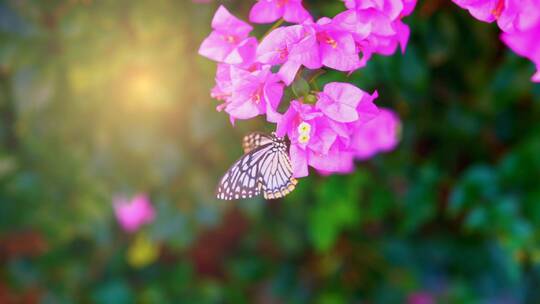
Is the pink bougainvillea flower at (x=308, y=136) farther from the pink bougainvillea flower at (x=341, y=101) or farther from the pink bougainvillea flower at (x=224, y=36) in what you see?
the pink bougainvillea flower at (x=224, y=36)

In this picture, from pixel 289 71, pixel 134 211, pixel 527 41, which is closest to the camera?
pixel 289 71

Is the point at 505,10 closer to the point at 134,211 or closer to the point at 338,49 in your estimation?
the point at 338,49

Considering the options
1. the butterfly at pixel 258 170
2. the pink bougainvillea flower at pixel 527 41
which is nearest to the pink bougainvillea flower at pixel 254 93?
the butterfly at pixel 258 170

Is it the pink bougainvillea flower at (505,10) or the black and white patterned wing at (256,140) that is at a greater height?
the pink bougainvillea flower at (505,10)

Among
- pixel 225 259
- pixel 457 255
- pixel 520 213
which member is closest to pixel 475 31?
pixel 520 213

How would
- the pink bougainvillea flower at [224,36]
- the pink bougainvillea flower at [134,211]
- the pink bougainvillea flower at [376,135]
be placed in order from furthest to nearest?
the pink bougainvillea flower at [134,211] < the pink bougainvillea flower at [376,135] < the pink bougainvillea flower at [224,36]

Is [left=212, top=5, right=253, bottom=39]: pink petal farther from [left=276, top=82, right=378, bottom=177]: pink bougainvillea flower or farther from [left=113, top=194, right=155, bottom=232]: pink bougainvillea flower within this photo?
[left=113, top=194, right=155, bottom=232]: pink bougainvillea flower

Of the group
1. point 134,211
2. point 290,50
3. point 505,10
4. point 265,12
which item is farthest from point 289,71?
point 134,211
